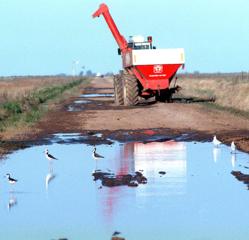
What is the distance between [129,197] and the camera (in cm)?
1276

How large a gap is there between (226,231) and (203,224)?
1.57 ft

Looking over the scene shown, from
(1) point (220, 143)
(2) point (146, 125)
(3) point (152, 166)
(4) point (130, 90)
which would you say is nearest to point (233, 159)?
(3) point (152, 166)

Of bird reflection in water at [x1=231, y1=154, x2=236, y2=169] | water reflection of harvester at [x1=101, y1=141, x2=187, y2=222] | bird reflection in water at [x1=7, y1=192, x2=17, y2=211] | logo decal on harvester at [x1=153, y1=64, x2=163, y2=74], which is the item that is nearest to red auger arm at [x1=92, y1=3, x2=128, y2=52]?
logo decal on harvester at [x1=153, y1=64, x2=163, y2=74]

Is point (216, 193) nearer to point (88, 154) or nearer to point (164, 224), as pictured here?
point (164, 224)

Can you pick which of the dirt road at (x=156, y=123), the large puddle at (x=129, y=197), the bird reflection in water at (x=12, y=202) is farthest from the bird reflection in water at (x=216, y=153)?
the bird reflection in water at (x=12, y=202)

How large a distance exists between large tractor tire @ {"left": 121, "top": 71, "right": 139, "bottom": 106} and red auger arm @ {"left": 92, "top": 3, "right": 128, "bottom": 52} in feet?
8.92

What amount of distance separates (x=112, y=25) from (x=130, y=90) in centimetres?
510

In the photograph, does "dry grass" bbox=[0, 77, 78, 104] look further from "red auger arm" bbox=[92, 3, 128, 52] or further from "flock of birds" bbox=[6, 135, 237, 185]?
"flock of birds" bbox=[6, 135, 237, 185]

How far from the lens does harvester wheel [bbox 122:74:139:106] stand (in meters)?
38.0

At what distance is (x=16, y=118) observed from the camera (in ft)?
103

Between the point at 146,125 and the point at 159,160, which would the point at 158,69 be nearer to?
the point at 146,125

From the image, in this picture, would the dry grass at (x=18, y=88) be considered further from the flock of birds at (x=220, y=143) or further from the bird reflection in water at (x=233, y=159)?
the bird reflection in water at (x=233, y=159)

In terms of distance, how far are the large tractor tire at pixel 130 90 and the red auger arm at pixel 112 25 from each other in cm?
272

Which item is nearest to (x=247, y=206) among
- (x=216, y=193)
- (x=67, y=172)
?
(x=216, y=193)
